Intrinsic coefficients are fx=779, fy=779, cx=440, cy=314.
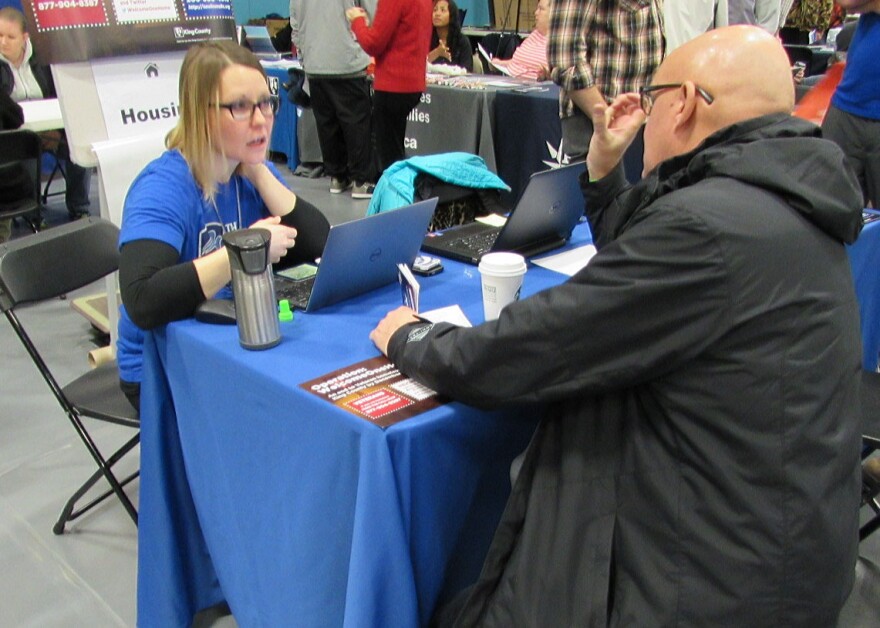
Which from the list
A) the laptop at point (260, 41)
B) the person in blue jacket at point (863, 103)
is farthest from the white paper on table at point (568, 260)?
the laptop at point (260, 41)

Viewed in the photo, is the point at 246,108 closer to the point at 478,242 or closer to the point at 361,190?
the point at 478,242

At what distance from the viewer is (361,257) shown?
4.96 feet

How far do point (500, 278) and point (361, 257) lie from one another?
29 centimetres

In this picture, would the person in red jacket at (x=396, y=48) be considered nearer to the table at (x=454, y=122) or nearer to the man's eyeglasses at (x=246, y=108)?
the table at (x=454, y=122)

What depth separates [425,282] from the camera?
169cm

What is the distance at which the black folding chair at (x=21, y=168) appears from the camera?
11.7 ft

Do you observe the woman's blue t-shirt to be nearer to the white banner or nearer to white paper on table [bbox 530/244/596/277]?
white paper on table [bbox 530/244/596/277]

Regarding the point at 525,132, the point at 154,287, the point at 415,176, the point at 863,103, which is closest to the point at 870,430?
the point at 415,176

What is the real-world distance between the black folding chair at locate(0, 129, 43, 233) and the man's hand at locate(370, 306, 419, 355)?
2.97 m

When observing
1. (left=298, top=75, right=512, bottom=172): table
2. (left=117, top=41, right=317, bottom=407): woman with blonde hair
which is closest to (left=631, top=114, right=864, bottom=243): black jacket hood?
(left=117, top=41, right=317, bottom=407): woman with blonde hair

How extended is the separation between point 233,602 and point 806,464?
121 cm

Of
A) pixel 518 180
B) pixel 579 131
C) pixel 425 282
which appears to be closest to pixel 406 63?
pixel 518 180

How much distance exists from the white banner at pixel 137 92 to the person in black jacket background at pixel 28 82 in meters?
2.27

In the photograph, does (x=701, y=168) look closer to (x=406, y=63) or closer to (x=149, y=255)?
(x=149, y=255)
